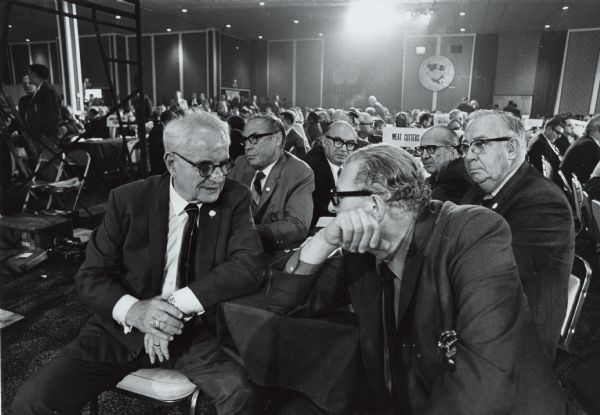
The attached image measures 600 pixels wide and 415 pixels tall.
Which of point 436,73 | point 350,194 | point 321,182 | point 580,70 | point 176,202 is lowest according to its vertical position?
point 321,182

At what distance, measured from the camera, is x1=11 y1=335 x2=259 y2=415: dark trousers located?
55.7 inches

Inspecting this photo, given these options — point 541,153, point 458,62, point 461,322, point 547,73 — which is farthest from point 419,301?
point 547,73

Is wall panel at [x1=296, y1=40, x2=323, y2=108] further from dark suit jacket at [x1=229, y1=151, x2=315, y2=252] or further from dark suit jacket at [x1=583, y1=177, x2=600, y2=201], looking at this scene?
dark suit jacket at [x1=229, y1=151, x2=315, y2=252]

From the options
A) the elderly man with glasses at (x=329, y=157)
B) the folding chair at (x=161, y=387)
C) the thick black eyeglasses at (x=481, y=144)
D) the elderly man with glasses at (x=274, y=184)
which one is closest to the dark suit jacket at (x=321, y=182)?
the elderly man with glasses at (x=329, y=157)

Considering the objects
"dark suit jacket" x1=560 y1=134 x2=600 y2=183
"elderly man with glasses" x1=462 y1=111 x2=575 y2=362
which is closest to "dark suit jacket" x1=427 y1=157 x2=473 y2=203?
"elderly man with glasses" x1=462 y1=111 x2=575 y2=362

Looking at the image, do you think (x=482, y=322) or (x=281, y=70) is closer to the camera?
(x=482, y=322)

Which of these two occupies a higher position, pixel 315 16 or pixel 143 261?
pixel 315 16

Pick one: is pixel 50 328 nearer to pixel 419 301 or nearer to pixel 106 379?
pixel 106 379

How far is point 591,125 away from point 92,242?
17.4ft

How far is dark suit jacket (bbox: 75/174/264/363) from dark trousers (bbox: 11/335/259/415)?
0.18ft

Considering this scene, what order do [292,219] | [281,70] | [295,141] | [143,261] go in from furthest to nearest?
→ [281,70] → [295,141] → [292,219] → [143,261]

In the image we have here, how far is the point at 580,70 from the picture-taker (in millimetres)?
15336

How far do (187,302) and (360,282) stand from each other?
673 millimetres

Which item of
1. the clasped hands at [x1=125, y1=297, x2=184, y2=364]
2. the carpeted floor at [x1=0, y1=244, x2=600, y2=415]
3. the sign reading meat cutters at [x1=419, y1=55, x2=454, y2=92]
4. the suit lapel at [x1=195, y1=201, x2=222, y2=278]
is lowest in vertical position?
the carpeted floor at [x1=0, y1=244, x2=600, y2=415]
